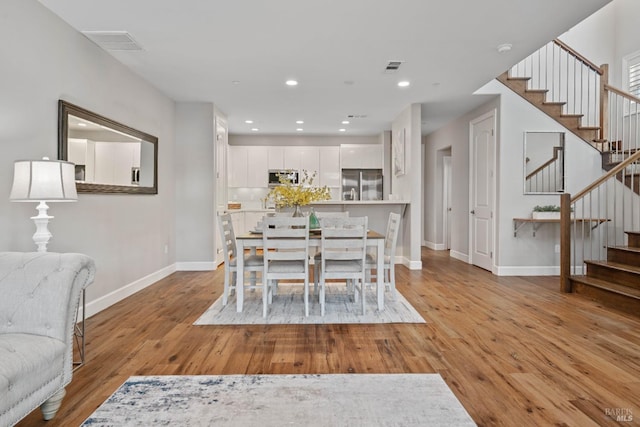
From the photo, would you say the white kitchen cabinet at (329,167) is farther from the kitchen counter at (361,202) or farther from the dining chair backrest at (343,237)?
the dining chair backrest at (343,237)

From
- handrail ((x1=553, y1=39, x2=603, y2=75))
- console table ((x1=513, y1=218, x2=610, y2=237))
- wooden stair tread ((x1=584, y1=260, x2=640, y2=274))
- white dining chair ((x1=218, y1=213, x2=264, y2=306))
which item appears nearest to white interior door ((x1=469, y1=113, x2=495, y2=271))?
console table ((x1=513, y1=218, x2=610, y2=237))

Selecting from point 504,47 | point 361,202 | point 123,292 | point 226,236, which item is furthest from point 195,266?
point 504,47

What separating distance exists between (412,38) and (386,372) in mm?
2955

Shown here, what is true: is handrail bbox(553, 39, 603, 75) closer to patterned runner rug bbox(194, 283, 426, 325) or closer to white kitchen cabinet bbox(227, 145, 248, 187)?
patterned runner rug bbox(194, 283, 426, 325)

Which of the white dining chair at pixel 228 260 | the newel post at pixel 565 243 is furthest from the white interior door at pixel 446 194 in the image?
the white dining chair at pixel 228 260

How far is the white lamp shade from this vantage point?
2.31m

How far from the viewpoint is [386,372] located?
2.36 metres

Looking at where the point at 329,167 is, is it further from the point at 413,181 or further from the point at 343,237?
the point at 343,237

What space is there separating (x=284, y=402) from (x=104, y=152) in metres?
3.21

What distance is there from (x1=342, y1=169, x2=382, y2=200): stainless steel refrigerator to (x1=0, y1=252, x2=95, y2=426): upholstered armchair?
7.00m

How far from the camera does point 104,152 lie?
3848 millimetres

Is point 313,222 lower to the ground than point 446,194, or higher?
lower

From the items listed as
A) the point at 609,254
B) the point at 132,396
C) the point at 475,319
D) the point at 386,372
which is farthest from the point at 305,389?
the point at 609,254

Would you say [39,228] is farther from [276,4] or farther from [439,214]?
[439,214]
